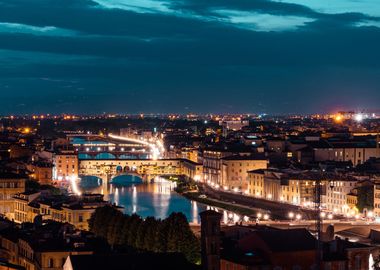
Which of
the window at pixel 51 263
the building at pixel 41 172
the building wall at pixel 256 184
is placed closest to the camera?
the window at pixel 51 263

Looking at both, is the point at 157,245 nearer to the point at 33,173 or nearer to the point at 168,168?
the point at 33,173

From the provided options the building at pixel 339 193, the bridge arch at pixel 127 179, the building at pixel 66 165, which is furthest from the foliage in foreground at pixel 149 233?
the building at pixel 66 165

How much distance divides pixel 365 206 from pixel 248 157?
11.5m

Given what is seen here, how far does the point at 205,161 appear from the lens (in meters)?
38.9

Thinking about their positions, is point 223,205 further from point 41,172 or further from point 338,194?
point 41,172

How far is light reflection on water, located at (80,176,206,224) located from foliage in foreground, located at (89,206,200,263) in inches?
248

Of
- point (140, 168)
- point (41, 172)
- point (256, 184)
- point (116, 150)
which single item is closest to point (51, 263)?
point (41, 172)

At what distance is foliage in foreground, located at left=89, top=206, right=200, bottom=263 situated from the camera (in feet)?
46.2

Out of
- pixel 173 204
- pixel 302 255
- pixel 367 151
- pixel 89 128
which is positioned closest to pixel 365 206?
pixel 173 204

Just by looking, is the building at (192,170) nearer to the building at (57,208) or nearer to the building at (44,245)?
the building at (57,208)

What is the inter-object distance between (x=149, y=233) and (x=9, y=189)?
7.42m

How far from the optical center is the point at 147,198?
2906cm

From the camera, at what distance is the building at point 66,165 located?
38562 millimetres

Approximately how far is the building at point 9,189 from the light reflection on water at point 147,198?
3.25m
